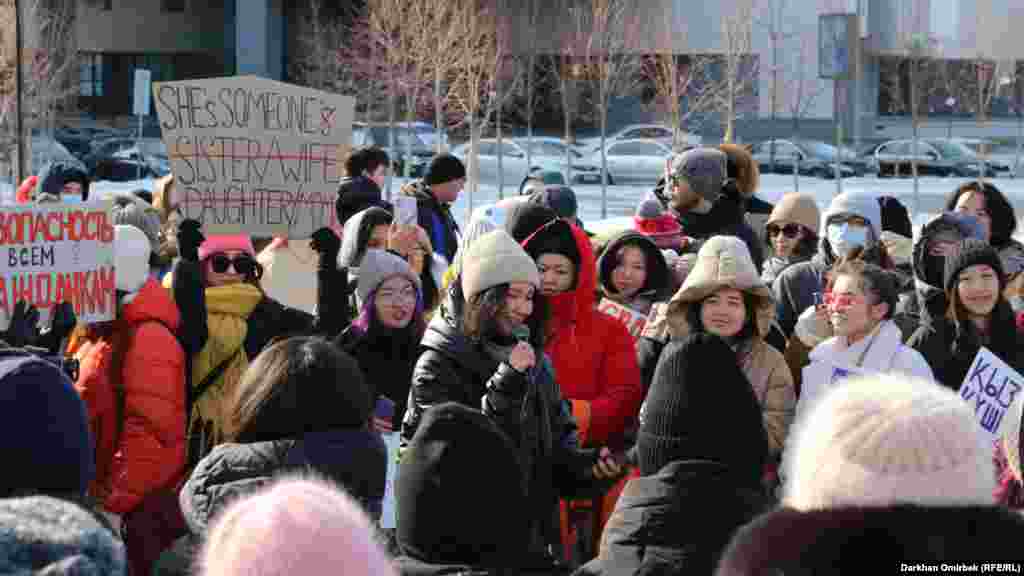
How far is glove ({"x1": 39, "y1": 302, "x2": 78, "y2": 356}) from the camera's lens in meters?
5.97

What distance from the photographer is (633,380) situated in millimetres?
6281

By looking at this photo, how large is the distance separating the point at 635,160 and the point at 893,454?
4048 cm

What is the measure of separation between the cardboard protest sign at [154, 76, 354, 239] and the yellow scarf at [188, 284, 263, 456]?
4.37 feet

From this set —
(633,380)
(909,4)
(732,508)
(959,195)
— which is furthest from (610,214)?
(732,508)

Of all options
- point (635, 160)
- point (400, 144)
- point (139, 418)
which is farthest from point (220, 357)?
point (635, 160)

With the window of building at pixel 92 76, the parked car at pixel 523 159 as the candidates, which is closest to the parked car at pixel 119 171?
the parked car at pixel 523 159

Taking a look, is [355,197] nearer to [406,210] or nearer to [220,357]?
[406,210]

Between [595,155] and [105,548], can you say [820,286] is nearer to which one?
[105,548]

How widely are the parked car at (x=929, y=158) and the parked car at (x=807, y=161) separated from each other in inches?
26.2

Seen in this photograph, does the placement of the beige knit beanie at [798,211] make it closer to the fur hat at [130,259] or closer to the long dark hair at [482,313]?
the long dark hair at [482,313]

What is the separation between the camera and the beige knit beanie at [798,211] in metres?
8.62

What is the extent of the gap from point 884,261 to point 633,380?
93.1 inches

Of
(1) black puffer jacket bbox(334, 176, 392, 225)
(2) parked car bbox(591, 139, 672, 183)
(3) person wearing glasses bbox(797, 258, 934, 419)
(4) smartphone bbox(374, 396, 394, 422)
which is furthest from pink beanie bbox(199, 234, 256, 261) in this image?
(2) parked car bbox(591, 139, 672, 183)

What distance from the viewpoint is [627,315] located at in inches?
269
